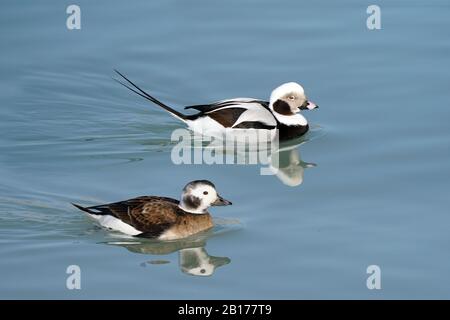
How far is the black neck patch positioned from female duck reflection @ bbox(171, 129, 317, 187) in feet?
1.37

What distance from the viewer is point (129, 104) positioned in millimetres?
15461

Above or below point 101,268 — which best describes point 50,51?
above

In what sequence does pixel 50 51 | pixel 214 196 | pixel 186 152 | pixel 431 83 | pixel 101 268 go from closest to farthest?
1. pixel 101 268
2. pixel 214 196
3. pixel 186 152
4. pixel 431 83
5. pixel 50 51

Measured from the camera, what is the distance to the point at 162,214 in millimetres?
11461

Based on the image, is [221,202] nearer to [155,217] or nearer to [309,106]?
[155,217]

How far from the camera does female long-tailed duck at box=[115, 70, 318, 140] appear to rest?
47.8ft

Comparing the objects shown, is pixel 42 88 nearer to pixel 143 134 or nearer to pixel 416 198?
pixel 143 134

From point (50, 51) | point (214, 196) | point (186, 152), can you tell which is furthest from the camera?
point (50, 51)

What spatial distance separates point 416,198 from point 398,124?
7.22 ft

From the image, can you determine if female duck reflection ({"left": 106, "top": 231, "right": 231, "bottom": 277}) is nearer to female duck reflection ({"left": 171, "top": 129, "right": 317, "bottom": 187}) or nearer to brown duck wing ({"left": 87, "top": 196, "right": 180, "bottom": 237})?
brown duck wing ({"left": 87, "top": 196, "right": 180, "bottom": 237})

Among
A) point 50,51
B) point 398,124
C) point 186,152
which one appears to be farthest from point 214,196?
point 50,51

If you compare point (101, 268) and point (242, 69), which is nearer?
point (101, 268)

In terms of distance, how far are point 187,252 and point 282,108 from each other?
4.10 metres

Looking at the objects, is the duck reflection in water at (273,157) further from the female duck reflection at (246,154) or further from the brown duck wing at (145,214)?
the brown duck wing at (145,214)
